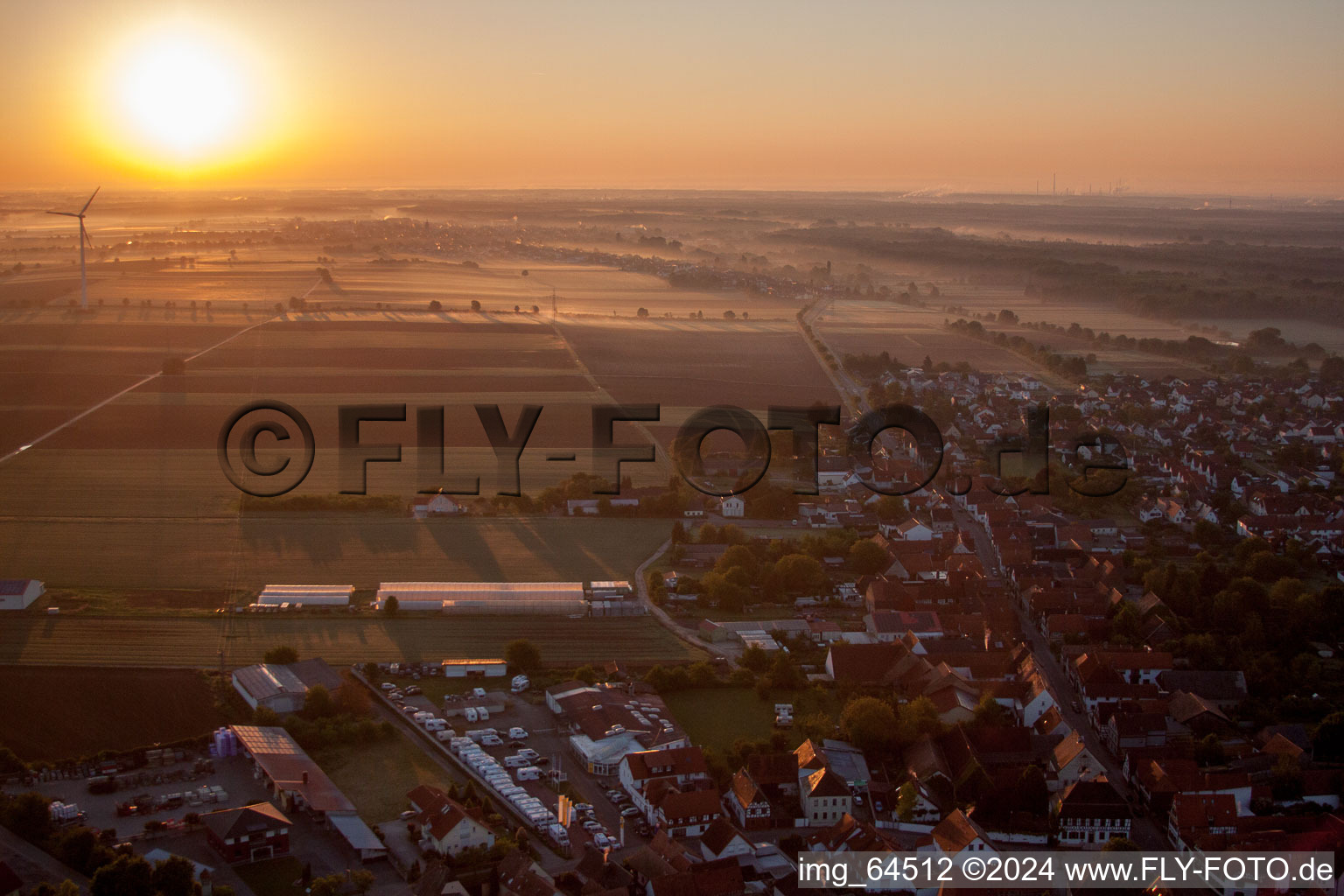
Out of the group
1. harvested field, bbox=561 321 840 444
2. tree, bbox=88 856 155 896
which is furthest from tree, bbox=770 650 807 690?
harvested field, bbox=561 321 840 444

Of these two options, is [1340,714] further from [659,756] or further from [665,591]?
[665,591]

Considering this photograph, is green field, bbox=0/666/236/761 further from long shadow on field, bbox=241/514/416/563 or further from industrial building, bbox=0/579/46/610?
long shadow on field, bbox=241/514/416/563

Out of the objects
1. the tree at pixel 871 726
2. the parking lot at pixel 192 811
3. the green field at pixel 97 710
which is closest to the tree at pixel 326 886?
the parking lot at pixel 192 811

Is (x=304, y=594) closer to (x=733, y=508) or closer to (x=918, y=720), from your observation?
(x=733, y=508)

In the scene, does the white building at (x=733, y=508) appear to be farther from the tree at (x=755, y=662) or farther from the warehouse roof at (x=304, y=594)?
the warehouse roof at (x=304, y=594)

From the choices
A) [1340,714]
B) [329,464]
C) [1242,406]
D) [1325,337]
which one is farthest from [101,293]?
[1325,337]

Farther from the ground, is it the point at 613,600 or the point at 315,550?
the point at 315,550

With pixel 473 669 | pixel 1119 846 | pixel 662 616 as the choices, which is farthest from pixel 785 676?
pixel 1119 846
